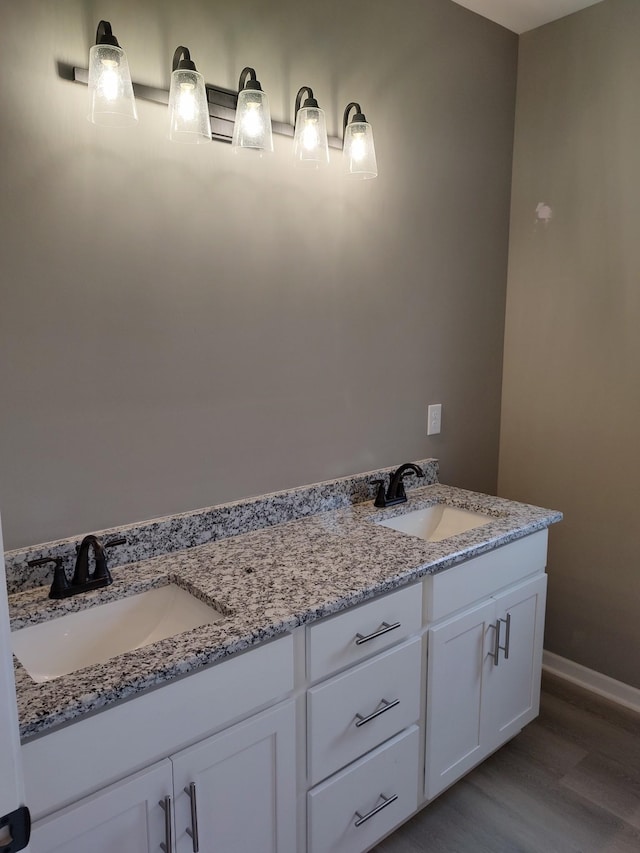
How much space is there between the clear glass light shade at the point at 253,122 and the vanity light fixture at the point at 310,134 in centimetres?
15

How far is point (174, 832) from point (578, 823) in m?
1.35

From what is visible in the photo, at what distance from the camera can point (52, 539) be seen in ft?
4.92

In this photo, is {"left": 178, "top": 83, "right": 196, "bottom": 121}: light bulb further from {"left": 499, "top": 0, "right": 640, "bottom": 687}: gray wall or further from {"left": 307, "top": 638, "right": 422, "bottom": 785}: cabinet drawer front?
{"left": 499, "top": 0, "right": 640, "bottom": 687}: gray wall

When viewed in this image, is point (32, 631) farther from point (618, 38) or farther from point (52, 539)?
point (618, 38)

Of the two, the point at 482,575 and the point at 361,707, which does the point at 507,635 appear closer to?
the point at 482,575

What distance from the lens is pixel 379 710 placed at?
1569mm

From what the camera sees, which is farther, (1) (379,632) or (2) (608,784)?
(2) (608,784)

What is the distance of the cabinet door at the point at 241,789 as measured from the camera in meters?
1.20

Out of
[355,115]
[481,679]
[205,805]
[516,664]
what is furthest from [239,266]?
[516,664]

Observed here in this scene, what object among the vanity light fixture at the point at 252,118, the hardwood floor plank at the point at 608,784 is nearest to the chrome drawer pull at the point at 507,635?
the hardwood floor plank at the point at 608,784

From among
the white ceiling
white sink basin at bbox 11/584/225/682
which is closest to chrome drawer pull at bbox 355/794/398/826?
white sink basin at bbox 11/584/225/682

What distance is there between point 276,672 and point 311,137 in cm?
146

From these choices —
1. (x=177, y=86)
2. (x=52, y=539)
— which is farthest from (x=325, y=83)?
(x=52, y=539)

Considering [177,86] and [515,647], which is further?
[515,647]
